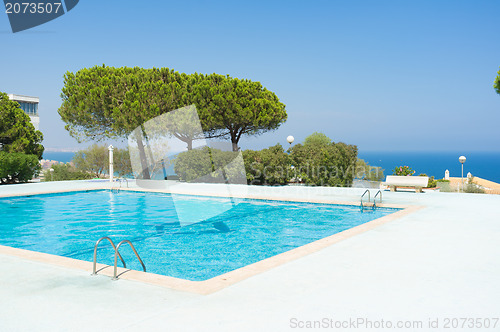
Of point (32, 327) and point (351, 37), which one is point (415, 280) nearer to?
point (32, 327)

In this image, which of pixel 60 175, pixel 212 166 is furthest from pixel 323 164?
pixel 60 175

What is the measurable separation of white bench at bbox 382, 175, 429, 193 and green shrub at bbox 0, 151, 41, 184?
17.7 metres

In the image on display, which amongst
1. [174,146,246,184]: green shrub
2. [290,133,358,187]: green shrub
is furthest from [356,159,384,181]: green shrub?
[174,146,246,184]: green shrub

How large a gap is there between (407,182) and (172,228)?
9.92 m

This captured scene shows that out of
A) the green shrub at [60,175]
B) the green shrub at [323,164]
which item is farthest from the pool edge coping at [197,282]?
the green shrub at [60,175]

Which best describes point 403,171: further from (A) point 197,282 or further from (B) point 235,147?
(A) point 197,282

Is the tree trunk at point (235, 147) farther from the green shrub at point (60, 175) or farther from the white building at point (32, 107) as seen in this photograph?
the white building at point (32, 107)

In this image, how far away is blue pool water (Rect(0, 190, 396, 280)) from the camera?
8.12 metres

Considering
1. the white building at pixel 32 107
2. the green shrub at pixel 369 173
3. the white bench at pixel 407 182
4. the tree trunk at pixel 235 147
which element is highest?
the white building at pixel 32 107

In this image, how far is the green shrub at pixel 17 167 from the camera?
20.7m

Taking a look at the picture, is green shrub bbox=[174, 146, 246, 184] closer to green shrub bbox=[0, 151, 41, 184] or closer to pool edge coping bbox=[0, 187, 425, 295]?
green shrub bbox=[0, 151, 41, 184]

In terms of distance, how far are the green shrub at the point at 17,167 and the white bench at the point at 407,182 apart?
1766 cm

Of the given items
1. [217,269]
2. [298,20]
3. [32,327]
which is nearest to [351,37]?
[298,20]

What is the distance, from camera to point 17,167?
21.4 m
